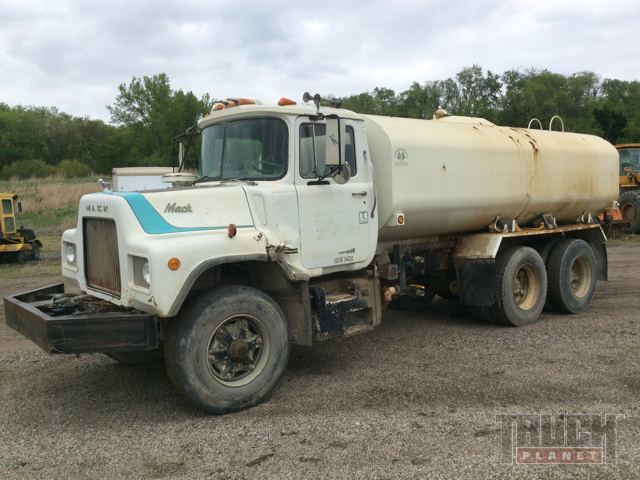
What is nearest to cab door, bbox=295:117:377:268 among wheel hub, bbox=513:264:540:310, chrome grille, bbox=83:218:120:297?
chrome grille, bbox=83:218:120:297

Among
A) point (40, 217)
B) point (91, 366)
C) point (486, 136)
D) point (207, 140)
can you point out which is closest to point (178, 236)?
point (207, 140)

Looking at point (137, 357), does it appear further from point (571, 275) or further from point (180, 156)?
point (571, 275)

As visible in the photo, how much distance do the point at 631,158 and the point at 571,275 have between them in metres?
14.4

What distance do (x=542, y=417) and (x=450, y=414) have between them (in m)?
0.74

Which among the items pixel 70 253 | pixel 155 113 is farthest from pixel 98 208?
pixel 155 113

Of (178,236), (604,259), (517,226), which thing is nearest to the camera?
(178,236)

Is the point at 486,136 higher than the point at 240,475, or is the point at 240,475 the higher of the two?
the point at 486,136

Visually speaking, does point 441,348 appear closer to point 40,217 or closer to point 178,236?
point 178,236

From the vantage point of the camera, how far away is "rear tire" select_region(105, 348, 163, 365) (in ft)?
20.3

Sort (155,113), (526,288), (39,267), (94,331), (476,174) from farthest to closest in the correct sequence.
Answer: (155,113), (39,267), (526,288), (476,174), (94,331)

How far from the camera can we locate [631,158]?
2102cm

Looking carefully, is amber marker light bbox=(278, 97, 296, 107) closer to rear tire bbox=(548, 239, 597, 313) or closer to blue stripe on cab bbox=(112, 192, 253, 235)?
blue stripe on cab bbox=(112, 192, 253, 235)

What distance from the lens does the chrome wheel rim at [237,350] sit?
197 inches

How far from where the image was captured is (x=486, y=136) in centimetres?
783
